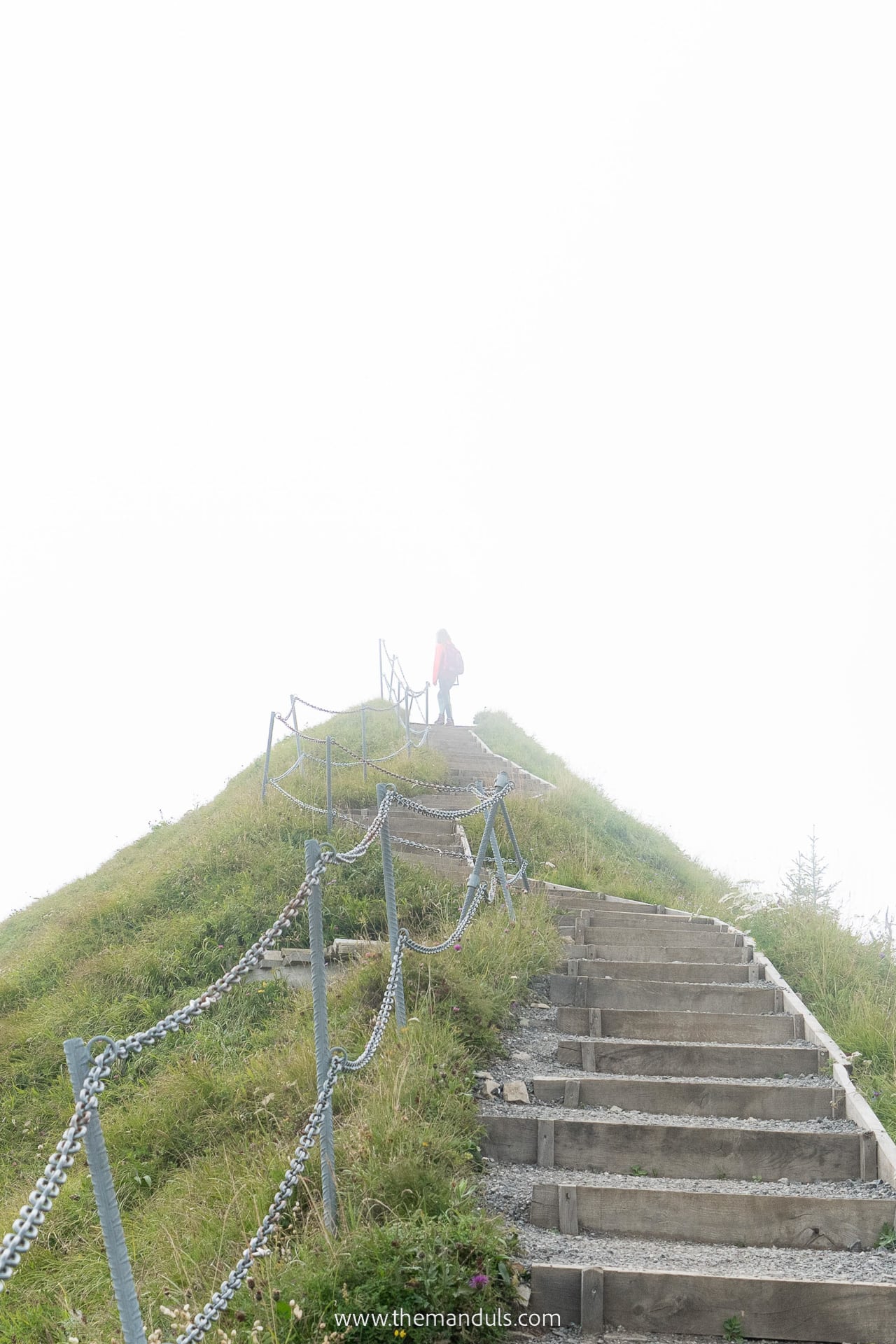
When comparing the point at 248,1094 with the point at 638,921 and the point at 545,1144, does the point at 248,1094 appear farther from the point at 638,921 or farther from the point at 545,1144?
the point at 638,921

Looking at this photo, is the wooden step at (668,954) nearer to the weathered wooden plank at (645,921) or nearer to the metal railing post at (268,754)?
the weathered wooden plank at (645,921)

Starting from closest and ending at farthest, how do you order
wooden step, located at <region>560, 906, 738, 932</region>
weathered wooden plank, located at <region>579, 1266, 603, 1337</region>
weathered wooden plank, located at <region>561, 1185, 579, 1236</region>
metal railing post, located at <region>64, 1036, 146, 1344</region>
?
metal railing post, located at <region>64, 1036, 146, 1344</region> → weathered wooden plank, located at <region>579, 1266, 603, 1337</region> → weathered wooden plank, located at <region>561, 1185, 579, 1236</region> → wooden step, located at <region>560, 906, 738, 932</region>

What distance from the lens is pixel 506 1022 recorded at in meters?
6.43

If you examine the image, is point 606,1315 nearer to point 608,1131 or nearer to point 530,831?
point 608,1131

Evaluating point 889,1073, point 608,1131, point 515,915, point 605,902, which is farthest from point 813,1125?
point 605,902

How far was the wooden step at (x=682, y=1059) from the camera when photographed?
6.08 meters

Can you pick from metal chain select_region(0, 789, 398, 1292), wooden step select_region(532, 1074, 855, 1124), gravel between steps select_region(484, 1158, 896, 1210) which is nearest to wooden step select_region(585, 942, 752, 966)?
wooden step select_region(532, 1074, 855, 1124)

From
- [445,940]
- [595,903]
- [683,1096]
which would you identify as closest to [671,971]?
[445,940]

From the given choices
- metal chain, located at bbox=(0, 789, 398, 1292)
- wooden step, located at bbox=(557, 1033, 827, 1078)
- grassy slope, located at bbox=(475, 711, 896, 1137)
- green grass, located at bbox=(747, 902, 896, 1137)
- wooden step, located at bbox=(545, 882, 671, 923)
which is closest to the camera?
metal chain, located at bbox=(0, 789, 398, 1292)

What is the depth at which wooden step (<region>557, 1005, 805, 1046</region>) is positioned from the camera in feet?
21.9

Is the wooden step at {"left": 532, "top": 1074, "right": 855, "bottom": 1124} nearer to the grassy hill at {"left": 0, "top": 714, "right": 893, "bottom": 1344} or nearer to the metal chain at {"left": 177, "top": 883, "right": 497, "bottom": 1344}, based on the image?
the grassy hill at {"left": 0, "top": 714, "right": 893, "bottom": 1344}

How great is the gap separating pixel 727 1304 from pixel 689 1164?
1157 millimetres

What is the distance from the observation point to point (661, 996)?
722cm

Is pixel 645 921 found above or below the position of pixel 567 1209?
above
